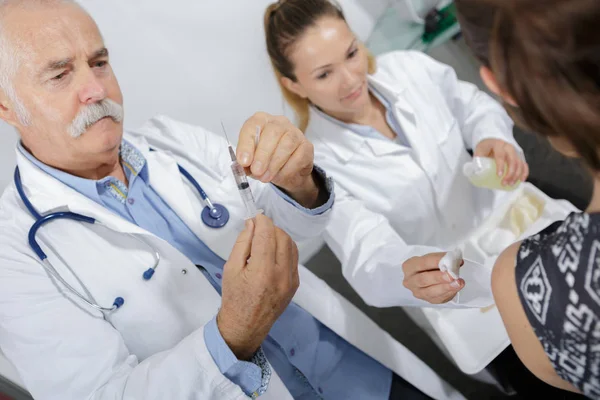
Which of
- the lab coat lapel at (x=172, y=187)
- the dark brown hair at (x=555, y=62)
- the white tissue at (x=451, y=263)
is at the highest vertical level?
the dark brown hair at (x=555, y=62)

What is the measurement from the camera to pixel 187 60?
1.64 m

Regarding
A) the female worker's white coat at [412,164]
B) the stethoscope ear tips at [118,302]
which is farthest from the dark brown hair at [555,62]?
the stethoscope ear tips at [118,302]

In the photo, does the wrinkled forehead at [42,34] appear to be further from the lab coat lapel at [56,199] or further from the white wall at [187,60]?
the white wall at [187,60]

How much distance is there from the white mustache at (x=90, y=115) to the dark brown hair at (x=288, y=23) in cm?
56

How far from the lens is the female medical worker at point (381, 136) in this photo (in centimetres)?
133

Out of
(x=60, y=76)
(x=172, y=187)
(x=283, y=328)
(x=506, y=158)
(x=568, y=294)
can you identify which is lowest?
(x=506, y=158)

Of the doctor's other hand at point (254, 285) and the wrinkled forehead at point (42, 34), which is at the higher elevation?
the wrinkled forehead at point (42, 34)

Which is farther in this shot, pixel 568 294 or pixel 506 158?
pixel 506 158

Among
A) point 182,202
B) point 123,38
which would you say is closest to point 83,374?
point 182,202

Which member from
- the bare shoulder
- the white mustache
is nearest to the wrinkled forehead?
the white mustache

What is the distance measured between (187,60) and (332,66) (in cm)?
57

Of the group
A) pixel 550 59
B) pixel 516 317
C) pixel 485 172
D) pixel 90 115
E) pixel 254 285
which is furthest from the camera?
pixel 485 172

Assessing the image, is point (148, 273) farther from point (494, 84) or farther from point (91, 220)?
point (494, 84)

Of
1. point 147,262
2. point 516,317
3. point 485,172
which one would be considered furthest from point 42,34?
point 485,172
